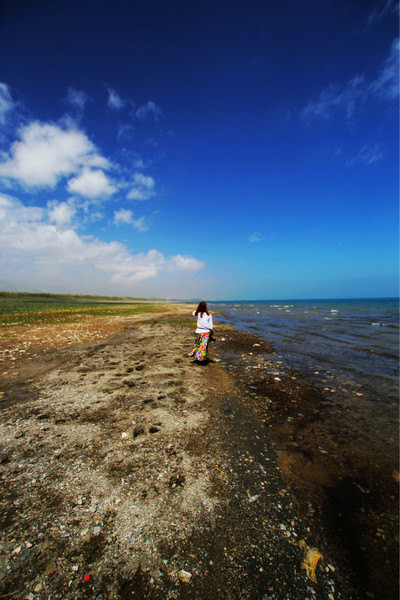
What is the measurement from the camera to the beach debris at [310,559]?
3246mm

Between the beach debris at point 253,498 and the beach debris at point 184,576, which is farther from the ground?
the beach debris at point 184,576

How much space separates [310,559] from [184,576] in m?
1.89

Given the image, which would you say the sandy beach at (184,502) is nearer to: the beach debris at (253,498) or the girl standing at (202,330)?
the beach debris at (253,498)

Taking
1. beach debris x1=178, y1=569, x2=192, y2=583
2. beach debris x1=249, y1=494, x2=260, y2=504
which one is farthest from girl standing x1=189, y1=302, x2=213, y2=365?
beach debris x1=178, y1=569, x2=192, y2=583

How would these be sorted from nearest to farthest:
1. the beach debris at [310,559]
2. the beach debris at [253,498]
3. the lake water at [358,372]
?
the beach debris at [310,559]
the beach debris at [253,498]
the lake water at [358,372]

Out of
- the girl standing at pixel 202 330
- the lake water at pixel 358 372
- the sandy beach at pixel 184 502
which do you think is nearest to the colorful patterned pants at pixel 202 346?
the girl standing at pixel 202 330

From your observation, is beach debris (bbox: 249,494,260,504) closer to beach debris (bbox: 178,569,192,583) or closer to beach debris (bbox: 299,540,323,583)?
beach debris (bbox: 299,540,323,583)

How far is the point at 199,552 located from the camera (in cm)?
340

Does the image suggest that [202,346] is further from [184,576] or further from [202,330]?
[184,576]

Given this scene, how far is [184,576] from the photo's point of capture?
3072mm

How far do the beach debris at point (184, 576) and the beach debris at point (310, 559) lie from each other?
1624 mm

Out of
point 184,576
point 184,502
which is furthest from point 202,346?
point 184,576

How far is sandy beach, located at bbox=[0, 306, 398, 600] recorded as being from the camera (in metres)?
3.08

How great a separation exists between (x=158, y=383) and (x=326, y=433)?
610 cm
